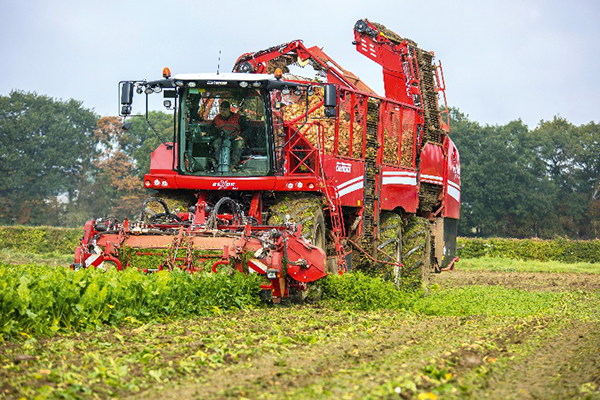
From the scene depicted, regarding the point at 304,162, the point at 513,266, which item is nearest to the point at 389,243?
the point at 304,162

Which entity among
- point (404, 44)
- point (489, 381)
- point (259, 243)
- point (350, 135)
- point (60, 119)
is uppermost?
point (60, 119)

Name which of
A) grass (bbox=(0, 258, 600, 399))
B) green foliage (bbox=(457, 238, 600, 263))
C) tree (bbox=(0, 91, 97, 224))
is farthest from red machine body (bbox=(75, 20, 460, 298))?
tree (bbox=(0, 91, 97, 224))

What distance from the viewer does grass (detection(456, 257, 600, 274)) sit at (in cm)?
2636

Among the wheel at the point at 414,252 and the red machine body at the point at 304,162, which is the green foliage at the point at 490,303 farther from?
the red machine body at the point at 304,162

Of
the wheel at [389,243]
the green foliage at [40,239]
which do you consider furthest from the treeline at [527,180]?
the wheel at [389,243]

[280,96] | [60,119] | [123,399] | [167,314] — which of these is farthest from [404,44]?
[60,119]

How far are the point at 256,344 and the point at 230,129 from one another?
4661mm

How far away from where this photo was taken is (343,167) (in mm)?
11234

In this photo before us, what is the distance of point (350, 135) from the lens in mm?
11789

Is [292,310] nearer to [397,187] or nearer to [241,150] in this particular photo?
[241,150]

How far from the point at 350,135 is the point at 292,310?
12.7ft

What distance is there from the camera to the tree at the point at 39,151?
154 feet

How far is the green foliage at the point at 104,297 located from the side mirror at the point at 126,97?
2.47 metres

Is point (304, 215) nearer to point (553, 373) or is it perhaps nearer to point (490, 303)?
point (490, 303)
